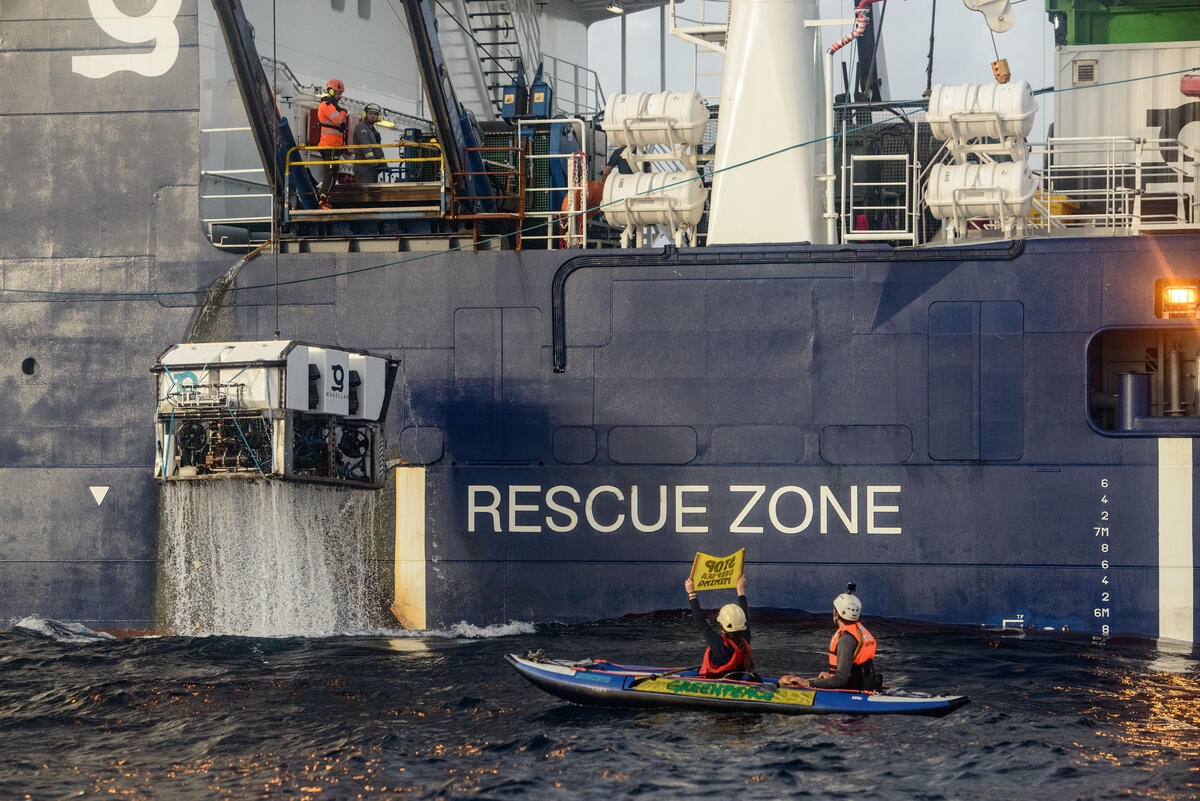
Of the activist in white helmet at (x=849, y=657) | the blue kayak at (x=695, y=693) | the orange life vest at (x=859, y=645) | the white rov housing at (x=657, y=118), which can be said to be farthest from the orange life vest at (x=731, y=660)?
the white rov housing at (x=657, y=118)

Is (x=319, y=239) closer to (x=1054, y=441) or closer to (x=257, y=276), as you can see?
(x=257, y=276)

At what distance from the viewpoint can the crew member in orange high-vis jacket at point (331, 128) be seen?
16.4 meters

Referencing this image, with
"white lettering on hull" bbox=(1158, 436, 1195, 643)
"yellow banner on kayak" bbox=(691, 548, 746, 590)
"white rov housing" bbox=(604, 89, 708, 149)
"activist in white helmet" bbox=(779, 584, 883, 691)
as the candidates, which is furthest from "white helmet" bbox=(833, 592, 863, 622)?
"white rov housing" bbox=(604, 89, 708, 149)

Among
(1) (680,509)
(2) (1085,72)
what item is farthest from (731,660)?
(2) (1085,72)

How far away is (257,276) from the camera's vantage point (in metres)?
15.7

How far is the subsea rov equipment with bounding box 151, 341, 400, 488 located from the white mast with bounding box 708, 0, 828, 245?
421 cm

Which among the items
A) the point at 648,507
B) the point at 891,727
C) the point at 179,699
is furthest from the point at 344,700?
the point at 891,727

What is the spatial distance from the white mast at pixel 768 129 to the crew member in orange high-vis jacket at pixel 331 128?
4.24 meters

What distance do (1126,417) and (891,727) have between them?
4542 millimetres

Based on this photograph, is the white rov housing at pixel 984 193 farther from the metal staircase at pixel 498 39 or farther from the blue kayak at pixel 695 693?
the metal staircase at pixel 498 39

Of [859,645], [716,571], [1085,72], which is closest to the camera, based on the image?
[859,645]

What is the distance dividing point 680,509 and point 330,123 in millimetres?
5979

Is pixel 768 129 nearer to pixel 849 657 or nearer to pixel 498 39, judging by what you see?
pixel 849 657

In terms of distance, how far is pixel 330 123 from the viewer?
16578 mm
